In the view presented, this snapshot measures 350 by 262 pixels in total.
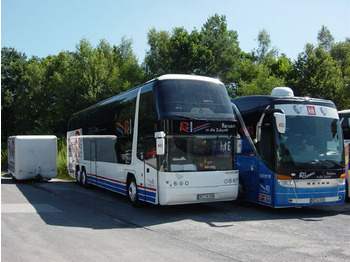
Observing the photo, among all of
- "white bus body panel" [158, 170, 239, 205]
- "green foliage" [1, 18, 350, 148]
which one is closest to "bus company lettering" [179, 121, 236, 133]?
"white bus body panel" [158, 170, 239, 205]

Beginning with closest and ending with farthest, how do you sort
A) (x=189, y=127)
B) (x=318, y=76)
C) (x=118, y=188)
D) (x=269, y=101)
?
(x=189, y=127), (x=269, y=101), (x=118, y=188), (x=318, y=76)

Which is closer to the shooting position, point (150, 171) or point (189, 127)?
point (189, 127)

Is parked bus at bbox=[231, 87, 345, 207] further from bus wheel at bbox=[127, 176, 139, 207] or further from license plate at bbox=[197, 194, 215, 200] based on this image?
bus wheel at bbox=[127, 176, 139, 207]

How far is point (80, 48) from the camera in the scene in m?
42.2

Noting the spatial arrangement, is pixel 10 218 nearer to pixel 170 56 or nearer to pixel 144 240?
pixel 144 240

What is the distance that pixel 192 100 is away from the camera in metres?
10.6

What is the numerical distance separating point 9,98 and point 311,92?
3951 centimetres

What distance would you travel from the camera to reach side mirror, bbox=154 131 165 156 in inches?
388

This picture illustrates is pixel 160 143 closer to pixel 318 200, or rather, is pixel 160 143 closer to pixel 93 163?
pixel 318 200

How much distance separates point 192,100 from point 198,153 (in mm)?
1470

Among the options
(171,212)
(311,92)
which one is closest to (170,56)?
(311,92)

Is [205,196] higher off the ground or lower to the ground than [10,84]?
lower

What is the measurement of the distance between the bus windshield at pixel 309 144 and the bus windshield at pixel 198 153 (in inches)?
57.6

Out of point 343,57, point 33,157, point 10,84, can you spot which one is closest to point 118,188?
point 33,157
